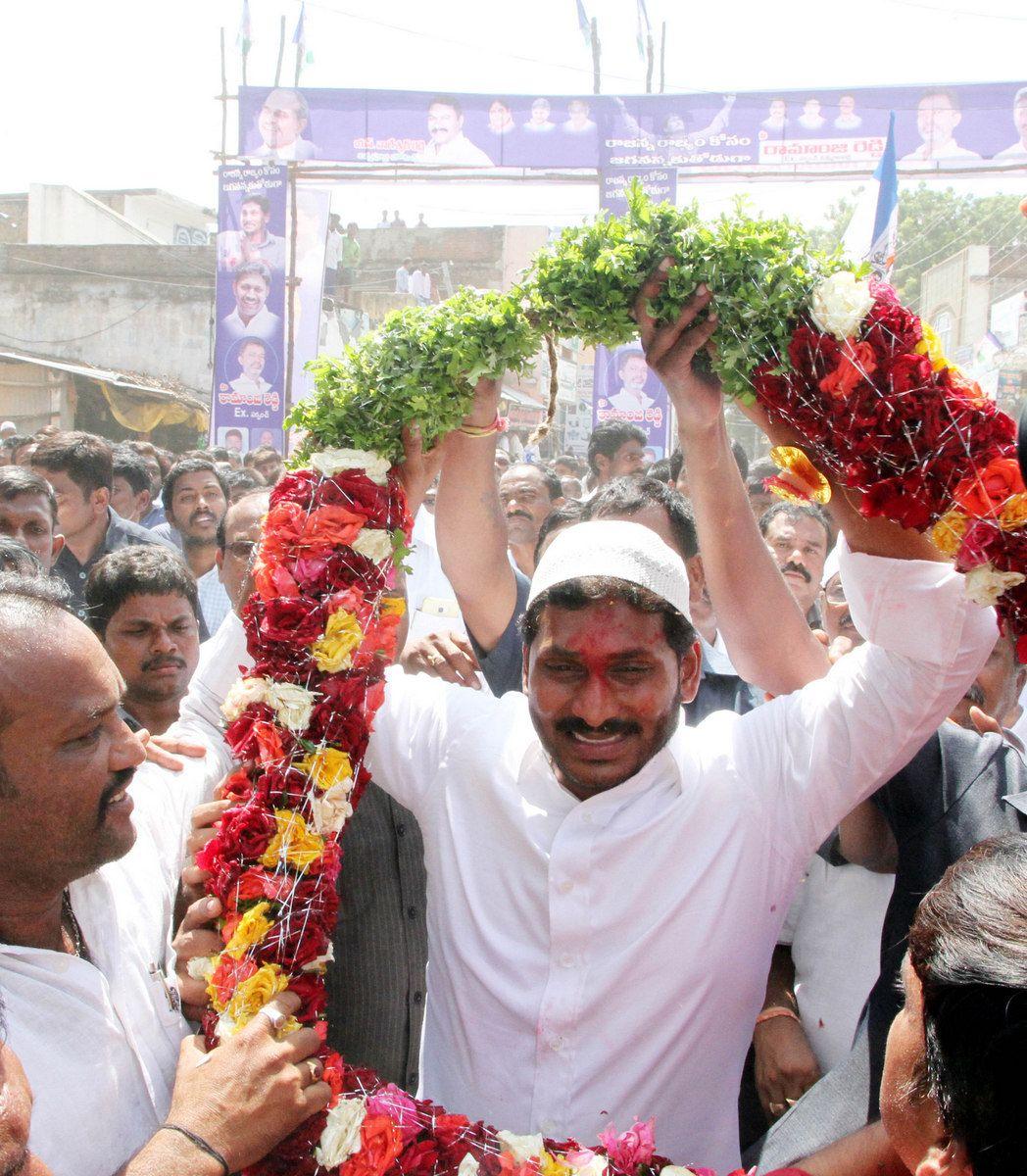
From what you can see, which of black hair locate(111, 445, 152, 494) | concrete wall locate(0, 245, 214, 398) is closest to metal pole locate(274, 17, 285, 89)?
concrete wall locate(0, 245, 214, 398)

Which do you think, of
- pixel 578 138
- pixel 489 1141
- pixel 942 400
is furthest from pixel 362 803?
pixel 578 138

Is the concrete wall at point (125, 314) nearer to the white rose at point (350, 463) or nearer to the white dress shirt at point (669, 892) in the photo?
the white rose at point (350, 463)

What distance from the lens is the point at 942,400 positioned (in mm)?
2246

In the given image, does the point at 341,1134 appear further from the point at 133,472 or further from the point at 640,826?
the point at 133,472

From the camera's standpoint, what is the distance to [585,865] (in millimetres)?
2348

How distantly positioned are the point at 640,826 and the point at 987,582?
88 centimetres

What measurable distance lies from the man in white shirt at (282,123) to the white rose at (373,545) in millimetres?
16086

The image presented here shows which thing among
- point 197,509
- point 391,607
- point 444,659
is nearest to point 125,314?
point 197,509

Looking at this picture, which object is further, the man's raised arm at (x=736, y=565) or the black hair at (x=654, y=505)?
the black hair at (x=654, y=505)

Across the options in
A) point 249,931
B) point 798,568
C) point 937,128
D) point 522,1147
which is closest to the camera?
point 522,1147

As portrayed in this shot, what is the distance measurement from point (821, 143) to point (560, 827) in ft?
56.3

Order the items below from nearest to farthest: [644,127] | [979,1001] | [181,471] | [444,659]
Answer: [979,1001] → [444,659] → [181,471] → [644,127]

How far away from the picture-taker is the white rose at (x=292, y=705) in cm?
251

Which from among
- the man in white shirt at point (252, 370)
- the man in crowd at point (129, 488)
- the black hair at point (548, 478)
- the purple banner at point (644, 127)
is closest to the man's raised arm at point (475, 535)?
the black hair at point (548, 478)
